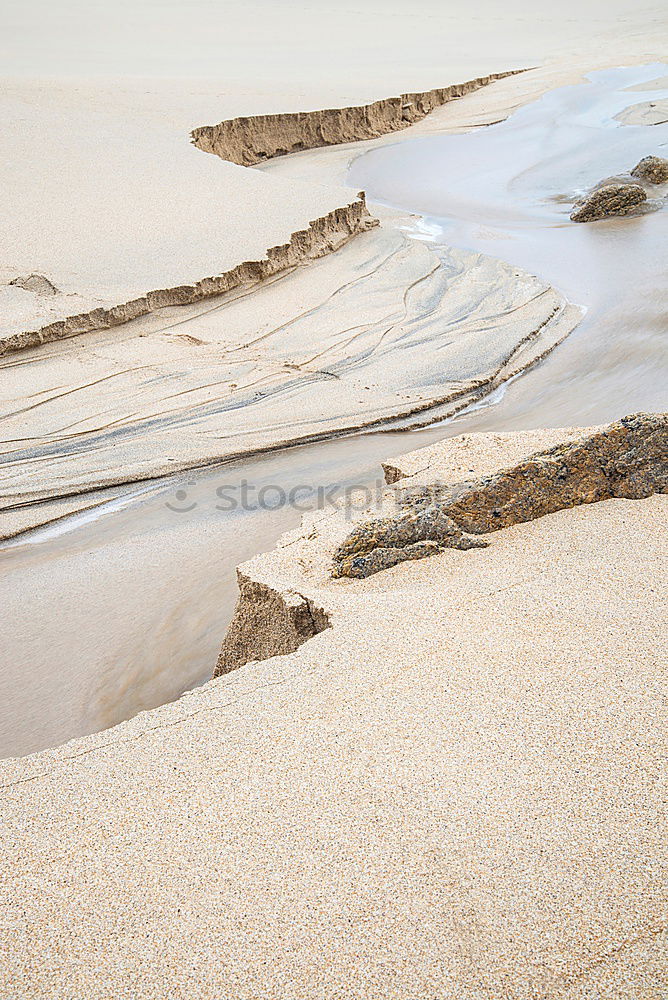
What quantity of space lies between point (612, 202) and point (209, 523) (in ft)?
19.4

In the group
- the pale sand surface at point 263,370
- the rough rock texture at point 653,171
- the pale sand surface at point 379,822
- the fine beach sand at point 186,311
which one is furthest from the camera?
the rough rock texture at point 653,171

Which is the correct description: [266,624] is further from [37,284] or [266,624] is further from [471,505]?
[37,284]

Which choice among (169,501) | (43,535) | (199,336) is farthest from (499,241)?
(43,535)

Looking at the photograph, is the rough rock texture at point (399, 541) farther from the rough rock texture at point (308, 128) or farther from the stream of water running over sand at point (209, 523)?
the rough rock texture at point (308, 128)

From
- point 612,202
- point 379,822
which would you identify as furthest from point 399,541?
→ point 612,202

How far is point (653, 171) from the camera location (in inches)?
322

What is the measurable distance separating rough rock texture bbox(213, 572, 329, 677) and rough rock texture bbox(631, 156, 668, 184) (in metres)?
7.63

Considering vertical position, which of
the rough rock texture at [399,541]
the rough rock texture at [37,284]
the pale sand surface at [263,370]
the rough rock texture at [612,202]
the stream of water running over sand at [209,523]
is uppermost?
the rough rock texture at [37,284]

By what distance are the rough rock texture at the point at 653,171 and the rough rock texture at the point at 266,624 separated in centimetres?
763

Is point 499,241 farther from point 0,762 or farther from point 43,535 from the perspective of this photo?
point 0,762

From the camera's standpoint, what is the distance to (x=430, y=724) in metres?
1.53

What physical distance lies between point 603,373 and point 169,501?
8.87ft

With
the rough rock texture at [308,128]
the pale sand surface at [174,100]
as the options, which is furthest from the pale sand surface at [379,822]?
the rough rock texture at [308,128]

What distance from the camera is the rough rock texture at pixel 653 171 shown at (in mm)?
8164
